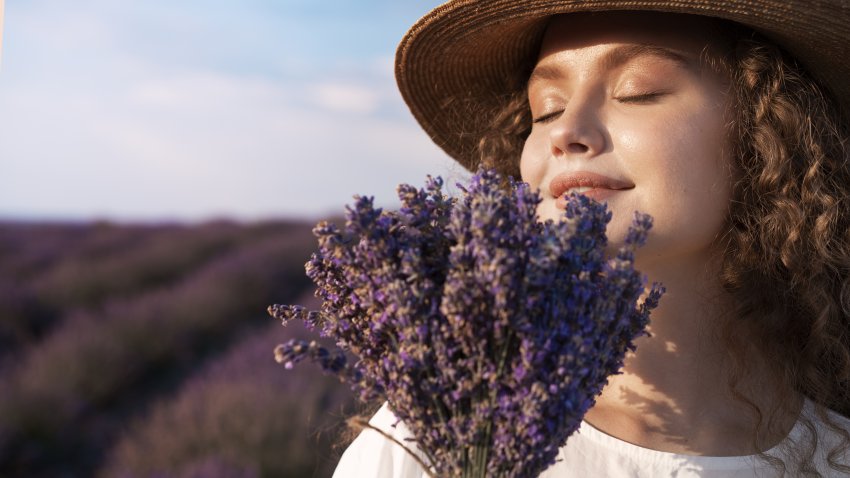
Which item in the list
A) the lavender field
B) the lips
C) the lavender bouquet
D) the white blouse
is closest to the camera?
the lavender bouquet

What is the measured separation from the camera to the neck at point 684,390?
177 cm

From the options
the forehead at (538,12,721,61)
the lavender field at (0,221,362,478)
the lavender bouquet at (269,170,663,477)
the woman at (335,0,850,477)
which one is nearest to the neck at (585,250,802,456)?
the woman at (335,0,850,477)

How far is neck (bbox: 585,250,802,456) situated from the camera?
5.82 feet

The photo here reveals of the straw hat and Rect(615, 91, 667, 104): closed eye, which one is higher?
the straw hat

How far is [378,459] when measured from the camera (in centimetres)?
173

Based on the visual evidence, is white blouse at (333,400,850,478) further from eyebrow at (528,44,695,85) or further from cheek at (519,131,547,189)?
eyebrow at (528,44,695,85)

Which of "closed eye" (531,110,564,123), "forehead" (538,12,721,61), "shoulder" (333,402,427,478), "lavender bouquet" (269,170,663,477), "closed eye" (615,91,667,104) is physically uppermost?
"forehead" (538,12,721,61)

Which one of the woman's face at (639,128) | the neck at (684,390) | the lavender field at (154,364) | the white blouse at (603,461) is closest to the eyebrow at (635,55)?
the woman's face at (639,128)

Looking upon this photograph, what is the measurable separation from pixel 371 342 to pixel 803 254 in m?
1.23

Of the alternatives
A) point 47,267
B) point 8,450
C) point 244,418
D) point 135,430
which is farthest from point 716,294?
point 47,267

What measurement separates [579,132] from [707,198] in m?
0.33

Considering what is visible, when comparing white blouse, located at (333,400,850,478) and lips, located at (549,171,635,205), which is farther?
white blouse, located at (333,400,850,478)

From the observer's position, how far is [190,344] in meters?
7.22

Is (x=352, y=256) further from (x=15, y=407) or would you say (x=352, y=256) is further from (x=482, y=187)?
(x=15, y=407)
